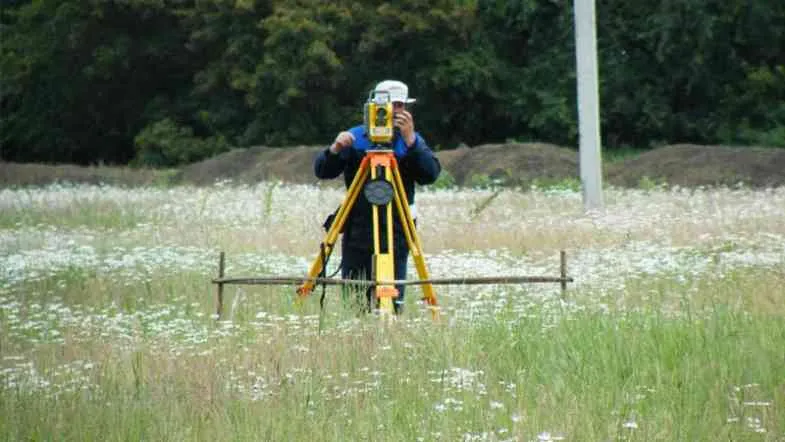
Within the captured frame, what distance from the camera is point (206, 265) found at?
614 inches

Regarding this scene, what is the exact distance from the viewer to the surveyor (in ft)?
35.9

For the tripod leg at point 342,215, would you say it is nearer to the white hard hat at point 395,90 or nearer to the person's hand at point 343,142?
the person's hand at point 343,142


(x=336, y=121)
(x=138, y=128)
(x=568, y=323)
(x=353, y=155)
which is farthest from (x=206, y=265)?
(x=138, y=128)

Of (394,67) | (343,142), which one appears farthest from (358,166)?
(394,67)

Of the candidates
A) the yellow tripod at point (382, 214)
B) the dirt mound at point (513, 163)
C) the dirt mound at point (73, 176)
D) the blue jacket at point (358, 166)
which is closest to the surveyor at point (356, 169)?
the blue jacket at point (358, 166)

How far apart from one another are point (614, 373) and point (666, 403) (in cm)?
71

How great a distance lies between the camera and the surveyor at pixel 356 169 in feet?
35.9

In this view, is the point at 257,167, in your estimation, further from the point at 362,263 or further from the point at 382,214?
the point at 382,214

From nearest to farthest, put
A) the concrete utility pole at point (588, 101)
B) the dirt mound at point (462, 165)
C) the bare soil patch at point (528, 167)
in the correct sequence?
the concrete utility pole at point (588, 101), the bare soil patch at point (528, 167), the dirt mound at point (462, 165)

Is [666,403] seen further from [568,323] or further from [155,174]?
[155,174]

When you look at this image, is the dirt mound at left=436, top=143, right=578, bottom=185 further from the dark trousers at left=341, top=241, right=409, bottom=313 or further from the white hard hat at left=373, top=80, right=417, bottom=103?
the white hard hat at left=373, top=80, right=417, bottom=103

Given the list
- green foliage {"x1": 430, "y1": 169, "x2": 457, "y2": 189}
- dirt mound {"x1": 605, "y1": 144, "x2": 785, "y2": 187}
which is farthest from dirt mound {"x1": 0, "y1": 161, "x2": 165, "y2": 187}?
dirt mound {"x1": 605, "y1": 144, "x2": 785, "y2": 187}

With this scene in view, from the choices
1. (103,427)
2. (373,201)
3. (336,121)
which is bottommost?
(103,427)

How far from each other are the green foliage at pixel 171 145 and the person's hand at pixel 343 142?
1661 inches
